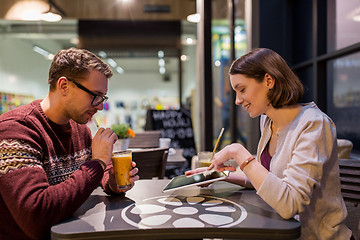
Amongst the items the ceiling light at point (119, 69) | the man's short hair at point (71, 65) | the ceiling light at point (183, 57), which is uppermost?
the ceiling light at point (119, 69)

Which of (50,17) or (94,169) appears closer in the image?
(94,169)

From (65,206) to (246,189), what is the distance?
835 mm

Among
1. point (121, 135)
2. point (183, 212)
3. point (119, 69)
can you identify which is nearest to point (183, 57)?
point (121, 135)

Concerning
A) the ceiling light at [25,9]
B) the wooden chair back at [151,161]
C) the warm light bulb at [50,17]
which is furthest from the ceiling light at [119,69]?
the wooden chair back at [151,161]

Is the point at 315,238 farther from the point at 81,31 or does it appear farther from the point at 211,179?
the point at 81,31

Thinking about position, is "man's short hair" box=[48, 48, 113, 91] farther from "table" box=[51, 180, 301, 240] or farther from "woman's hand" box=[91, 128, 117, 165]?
"table" box=[51, 180, 301, 240]

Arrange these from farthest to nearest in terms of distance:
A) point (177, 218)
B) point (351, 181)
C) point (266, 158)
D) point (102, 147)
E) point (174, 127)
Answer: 1. point (174, 127)
2. point (266, 158)
3. point (351, 181)
4. point (102, 147)
5. point (177, 218)

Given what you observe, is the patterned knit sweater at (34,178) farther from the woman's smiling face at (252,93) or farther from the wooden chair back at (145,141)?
the wooden chair back at (145,141)

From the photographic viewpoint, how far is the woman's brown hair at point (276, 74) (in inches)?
58.7

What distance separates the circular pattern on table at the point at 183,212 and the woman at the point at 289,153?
161mm

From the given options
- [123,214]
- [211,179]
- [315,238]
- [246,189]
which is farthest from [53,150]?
[315,238]

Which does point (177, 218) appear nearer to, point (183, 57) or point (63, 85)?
point (63, 85)

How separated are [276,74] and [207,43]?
11.2ft

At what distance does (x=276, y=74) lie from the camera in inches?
58.6
